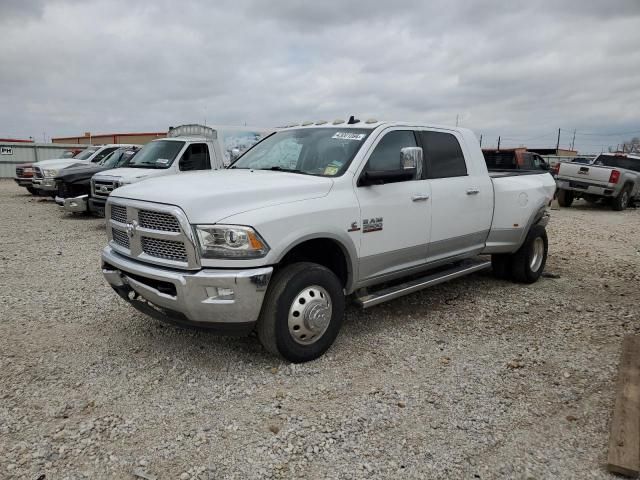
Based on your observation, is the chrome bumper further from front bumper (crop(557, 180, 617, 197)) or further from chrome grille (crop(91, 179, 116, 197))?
front bumper (crop(557, 180, 617, 197))

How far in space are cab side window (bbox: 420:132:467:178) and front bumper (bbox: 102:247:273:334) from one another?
7.51 feet

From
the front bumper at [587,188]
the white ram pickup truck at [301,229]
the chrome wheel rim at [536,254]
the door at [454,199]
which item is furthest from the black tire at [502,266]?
the front bumper at [587,188]

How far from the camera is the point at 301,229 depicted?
142 inches

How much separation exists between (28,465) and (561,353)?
13.2ft

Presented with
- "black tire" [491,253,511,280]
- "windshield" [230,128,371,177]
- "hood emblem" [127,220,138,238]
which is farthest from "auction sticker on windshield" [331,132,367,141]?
"black tire" [491,253,511,280]

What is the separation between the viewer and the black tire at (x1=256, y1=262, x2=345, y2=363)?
3570mm

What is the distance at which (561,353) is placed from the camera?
13.8 ft

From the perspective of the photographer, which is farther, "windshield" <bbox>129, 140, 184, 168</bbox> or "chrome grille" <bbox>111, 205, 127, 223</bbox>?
"windshield" <bbox>129, 140, 184, 168</bbox>

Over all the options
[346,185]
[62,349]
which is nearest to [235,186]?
[346,185]

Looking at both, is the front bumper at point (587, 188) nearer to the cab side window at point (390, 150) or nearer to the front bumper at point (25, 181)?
the cab side window at point (390, 150)

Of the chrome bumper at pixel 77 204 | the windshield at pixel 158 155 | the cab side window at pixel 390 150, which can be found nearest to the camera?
the cab side window at pixel 390 150

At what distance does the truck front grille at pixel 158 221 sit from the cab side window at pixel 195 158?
702 cm

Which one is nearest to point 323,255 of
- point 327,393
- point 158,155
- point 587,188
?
point 327,393

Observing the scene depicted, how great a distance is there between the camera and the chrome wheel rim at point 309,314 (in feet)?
12.2
